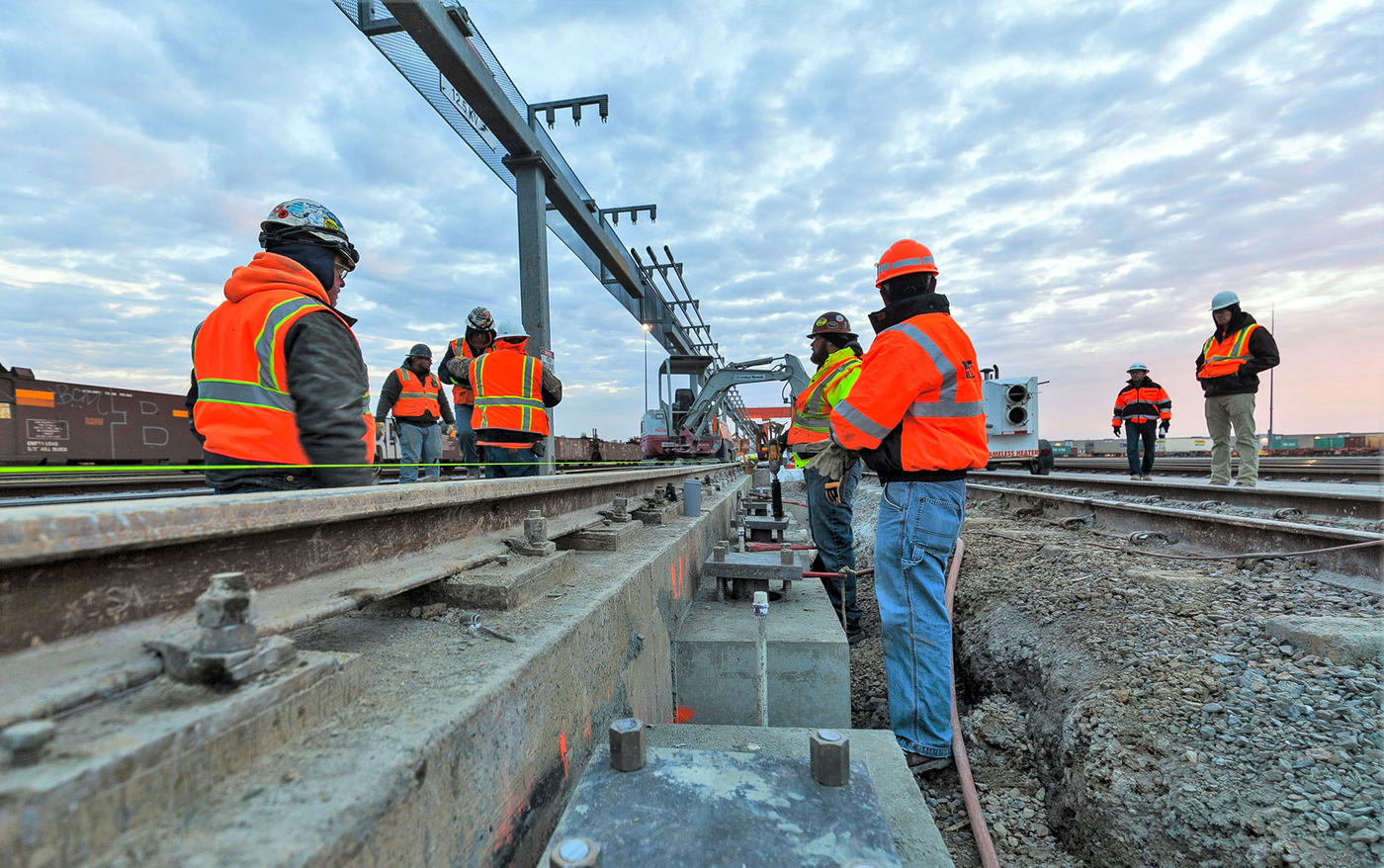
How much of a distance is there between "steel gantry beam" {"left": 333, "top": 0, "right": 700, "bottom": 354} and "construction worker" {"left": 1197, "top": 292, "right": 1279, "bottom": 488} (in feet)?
28.0

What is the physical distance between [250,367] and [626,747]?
6.34 ft

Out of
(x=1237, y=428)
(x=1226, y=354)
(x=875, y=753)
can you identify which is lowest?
(x=875, y=753)

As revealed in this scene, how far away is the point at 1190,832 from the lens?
1.88 metres

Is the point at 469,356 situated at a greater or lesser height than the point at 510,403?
greater

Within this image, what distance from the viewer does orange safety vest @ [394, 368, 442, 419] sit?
7.00 m

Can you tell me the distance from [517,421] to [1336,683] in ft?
16.0

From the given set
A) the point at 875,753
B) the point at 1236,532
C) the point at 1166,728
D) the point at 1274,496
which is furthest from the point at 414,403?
the point at 1274,496

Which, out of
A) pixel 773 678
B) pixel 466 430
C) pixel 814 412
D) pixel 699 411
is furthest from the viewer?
pixel 699 411

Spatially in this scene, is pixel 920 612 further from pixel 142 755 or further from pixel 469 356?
pixel 469 356

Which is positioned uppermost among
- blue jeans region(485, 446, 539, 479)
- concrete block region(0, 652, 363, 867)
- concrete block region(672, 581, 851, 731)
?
blue jeans region(485, 446, 539, 479)

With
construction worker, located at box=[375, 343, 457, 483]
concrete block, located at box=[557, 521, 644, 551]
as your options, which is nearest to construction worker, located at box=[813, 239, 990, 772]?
concrete block, located at box=[557, 521, 644, 551]

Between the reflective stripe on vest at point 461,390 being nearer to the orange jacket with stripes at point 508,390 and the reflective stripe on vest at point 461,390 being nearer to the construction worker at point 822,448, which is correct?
the orange jacket with stripes at point 508,390

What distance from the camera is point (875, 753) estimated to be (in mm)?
1865

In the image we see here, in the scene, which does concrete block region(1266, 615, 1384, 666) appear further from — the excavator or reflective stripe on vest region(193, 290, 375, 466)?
the excavator
